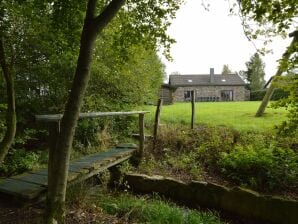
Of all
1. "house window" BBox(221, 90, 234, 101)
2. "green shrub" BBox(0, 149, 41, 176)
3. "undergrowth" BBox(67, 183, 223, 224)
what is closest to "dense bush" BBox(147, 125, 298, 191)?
"undergrowth" BBox(67, 183, 223, 224)

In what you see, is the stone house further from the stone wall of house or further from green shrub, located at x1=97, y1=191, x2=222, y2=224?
green shrub, located at x1=97, y1=191, x2=222, y2=224

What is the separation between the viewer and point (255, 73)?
2186 inches

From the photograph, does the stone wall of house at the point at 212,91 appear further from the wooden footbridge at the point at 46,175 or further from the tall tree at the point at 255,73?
the wooden footbridge at the point at 46,175

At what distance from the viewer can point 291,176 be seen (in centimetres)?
550

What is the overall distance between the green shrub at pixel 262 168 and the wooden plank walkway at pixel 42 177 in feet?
7.79

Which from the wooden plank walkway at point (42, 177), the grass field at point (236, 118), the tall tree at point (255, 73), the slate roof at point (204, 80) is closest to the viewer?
the wooden plank walkway at point (42, 177)

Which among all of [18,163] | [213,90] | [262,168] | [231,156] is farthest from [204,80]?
[18,163]

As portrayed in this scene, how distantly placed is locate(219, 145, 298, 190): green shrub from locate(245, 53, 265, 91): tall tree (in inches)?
1960

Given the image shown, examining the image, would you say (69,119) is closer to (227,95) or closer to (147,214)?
(147,214)

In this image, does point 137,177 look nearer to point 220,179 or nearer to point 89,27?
point 220,179

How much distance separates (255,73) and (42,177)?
56051 millimetres

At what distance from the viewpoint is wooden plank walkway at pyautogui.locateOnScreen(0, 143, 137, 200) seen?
3906 millimetres

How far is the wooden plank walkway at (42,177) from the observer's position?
391 cm

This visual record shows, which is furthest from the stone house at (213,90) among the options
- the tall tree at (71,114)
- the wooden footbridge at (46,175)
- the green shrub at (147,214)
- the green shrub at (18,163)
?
the tall tree at (71,114)
